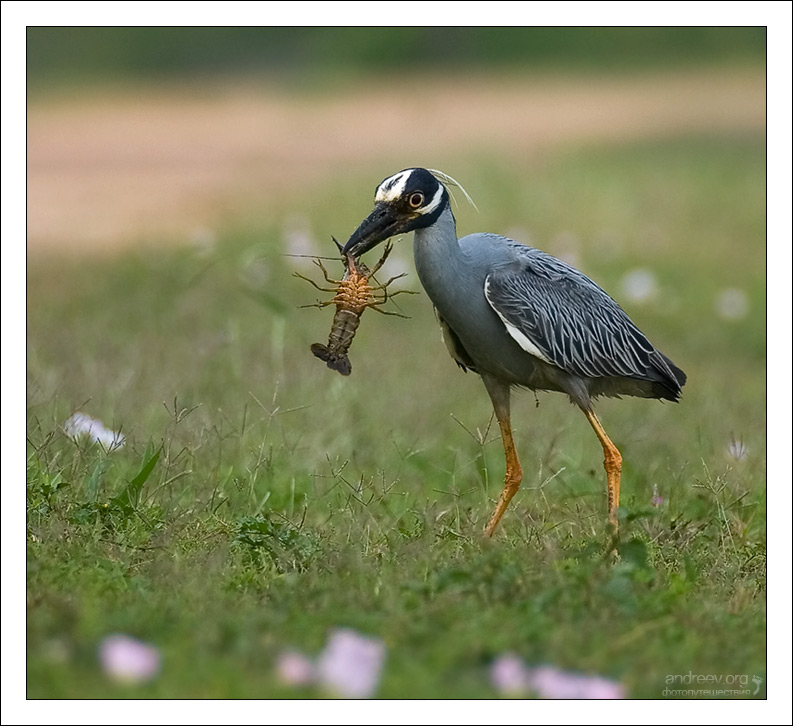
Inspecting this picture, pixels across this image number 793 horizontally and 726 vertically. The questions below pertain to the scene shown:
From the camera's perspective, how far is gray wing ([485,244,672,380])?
5336 millimetres

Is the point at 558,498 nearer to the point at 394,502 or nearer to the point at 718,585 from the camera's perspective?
the point at 394,502

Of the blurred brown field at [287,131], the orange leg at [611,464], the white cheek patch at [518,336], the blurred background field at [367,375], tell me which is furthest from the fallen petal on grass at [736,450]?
the blurred brown field at [287,131]

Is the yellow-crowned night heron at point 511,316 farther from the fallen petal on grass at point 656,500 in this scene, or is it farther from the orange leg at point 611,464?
the fallen petal on grass at point 656,500

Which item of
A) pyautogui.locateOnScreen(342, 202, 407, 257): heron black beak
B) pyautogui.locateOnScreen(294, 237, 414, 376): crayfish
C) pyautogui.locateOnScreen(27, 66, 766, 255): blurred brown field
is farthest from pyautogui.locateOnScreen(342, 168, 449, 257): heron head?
pyautogui.locateOnScreen(27, 66, 766, 255): blurred brown field

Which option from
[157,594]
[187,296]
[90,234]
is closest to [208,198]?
[90,234]

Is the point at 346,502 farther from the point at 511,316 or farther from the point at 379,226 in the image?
the point at 379,226

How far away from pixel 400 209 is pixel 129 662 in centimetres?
228

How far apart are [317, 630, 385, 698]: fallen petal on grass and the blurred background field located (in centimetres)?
Answer: 5

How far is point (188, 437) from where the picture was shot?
5879 mm

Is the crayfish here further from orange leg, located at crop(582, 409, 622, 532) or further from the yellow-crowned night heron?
orange leg, located at crop(582, 409, 622, 532)

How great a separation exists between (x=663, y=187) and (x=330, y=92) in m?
6.23

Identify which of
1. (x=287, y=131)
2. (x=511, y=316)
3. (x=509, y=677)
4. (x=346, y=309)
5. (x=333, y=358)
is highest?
(x=287, y=131)

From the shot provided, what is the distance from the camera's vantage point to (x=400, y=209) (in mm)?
5176

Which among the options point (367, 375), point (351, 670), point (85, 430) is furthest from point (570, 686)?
point (367, 375)
